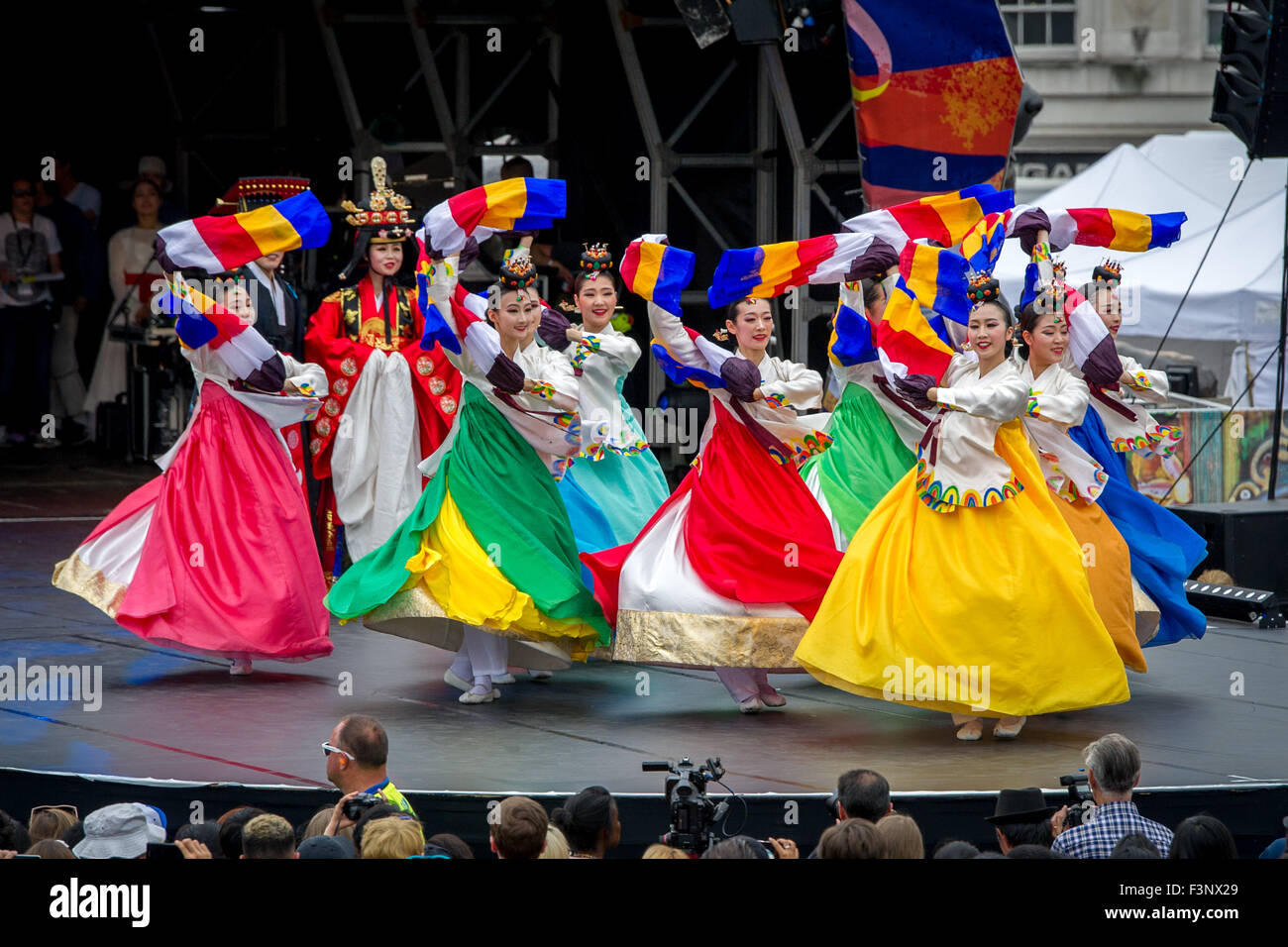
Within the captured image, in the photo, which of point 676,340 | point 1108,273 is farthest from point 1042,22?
point 676,340

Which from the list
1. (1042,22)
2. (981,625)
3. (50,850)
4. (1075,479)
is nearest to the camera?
(50,850)

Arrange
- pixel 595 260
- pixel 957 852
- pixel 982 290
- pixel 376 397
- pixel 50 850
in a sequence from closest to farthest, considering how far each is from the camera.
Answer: pixel 957 852 → pixel 50 850 → pixel 982 290 → pixel 595 260 → pixel 376 397

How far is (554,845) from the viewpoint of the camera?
145 inches

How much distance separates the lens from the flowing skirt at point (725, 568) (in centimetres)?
583

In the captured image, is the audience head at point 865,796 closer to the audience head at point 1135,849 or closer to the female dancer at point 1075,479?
the audience head at point 1135,849

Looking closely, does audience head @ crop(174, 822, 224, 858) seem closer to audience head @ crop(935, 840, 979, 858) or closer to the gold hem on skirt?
audience head @ crop(935, 840, 979, 858)

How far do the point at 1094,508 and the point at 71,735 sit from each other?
3.20 m

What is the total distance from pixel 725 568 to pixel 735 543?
0.29 ft

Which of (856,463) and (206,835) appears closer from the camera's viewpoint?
(206,835)

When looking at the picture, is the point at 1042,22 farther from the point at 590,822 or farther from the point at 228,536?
the point at 590,822

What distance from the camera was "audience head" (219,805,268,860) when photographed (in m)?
3.76

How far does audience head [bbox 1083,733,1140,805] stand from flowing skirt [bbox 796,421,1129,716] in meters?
1.34

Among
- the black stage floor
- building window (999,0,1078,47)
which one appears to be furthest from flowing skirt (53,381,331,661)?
building window (999,0,1078,47)
